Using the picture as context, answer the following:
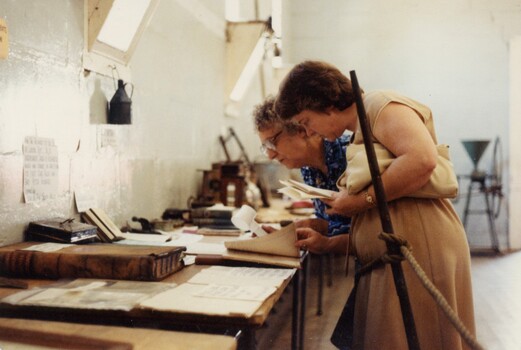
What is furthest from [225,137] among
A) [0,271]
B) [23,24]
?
[0,271]

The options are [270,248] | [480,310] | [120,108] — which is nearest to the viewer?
[270,248]

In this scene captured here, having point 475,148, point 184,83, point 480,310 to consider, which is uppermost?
point 184,83

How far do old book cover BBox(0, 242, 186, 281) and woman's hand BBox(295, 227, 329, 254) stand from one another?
1.85ft

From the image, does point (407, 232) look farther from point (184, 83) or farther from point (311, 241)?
point (184, 83)

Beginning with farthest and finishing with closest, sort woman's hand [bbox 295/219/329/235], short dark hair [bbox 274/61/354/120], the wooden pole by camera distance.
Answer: woman's hand [bbox 295/219/329/235] < short dark hair [bbox 274/61/354/120] < the wooden pole

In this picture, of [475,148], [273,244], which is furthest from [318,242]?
[475,148]

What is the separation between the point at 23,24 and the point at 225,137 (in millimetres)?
3353

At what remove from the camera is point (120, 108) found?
260cm

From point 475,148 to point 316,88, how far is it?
19.8 feet

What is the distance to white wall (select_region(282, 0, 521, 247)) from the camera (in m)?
7.34

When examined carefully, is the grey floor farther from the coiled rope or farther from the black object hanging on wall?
the coiled rope

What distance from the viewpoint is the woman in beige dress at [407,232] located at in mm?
1498

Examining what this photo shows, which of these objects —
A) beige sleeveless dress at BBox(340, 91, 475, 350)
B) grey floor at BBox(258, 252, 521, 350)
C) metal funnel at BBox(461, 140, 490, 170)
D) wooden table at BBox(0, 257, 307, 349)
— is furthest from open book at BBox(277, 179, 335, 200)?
metal funnel at BBox(461, 140, 490, 170)

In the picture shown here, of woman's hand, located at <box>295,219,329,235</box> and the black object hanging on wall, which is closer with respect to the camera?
woman's hand, located at <box>295,219,329,235</box>
